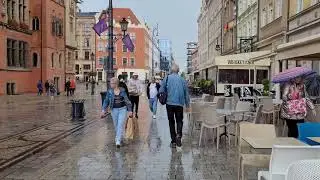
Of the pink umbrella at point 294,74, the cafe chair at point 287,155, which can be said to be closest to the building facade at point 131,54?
the pink umbrella at point 294,74

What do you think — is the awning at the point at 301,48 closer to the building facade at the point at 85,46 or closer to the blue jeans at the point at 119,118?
the blue jeans at the point at 119,118

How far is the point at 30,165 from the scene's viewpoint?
9328 mm

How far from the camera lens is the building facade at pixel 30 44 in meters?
47.2

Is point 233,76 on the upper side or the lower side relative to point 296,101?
upper

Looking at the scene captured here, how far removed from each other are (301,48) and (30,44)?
152 ft

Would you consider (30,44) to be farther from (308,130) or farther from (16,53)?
(308,130)

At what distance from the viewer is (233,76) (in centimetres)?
3419

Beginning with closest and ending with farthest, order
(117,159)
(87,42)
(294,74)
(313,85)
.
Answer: (294,74)
(117,159)
(313,85)
(87,42)

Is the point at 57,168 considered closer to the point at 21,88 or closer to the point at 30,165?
the point at 30,165

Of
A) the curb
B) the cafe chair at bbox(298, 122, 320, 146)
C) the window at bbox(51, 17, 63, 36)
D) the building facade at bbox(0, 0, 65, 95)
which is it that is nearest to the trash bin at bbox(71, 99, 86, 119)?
the curb

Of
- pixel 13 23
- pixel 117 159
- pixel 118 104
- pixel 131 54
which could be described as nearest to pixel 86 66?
pixel 131 54

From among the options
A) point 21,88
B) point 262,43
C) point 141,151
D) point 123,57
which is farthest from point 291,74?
point 123,57

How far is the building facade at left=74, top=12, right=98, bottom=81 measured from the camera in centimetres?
12094

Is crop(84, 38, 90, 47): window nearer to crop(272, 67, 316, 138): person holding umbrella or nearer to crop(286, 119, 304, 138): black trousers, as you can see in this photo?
crop(286, 119, 304, 138): black trousers
